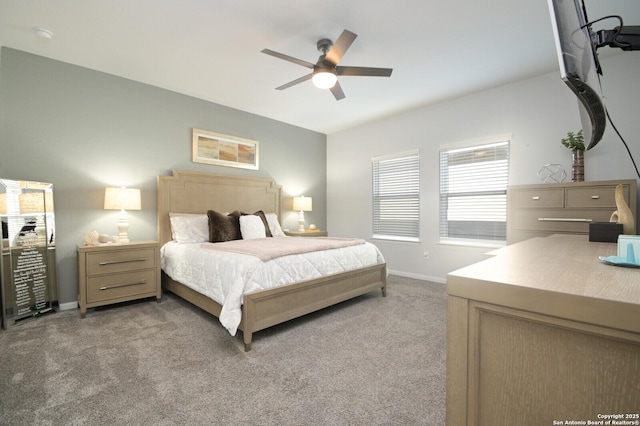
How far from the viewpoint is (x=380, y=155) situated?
193 inches

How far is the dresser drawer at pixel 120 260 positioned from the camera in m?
2.88

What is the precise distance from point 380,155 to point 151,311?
Result: 4.01m

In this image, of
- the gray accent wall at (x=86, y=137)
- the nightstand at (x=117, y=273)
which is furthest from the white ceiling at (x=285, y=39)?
the nightstand at (x=117, y=273)

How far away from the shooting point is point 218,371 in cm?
189

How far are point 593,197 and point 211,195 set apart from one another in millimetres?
4455

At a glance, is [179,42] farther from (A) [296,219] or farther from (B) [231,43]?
(A) [296,219]

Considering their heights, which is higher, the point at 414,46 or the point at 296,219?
the point at 414,46

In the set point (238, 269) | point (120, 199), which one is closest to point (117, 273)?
point (120, 199)

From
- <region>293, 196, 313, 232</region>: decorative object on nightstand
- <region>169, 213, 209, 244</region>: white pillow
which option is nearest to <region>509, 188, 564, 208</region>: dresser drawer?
<region>293, 196, 313, 232</region>: decorative object on nightstand

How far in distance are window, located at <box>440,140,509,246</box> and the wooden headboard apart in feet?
8.91

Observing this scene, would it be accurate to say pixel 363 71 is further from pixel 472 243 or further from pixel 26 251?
pixel 26 251

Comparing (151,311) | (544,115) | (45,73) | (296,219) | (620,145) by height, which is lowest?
(151,311)

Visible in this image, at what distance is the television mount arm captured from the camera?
36.5 inches

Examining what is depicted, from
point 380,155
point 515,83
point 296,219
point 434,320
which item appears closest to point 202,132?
point 296,219
